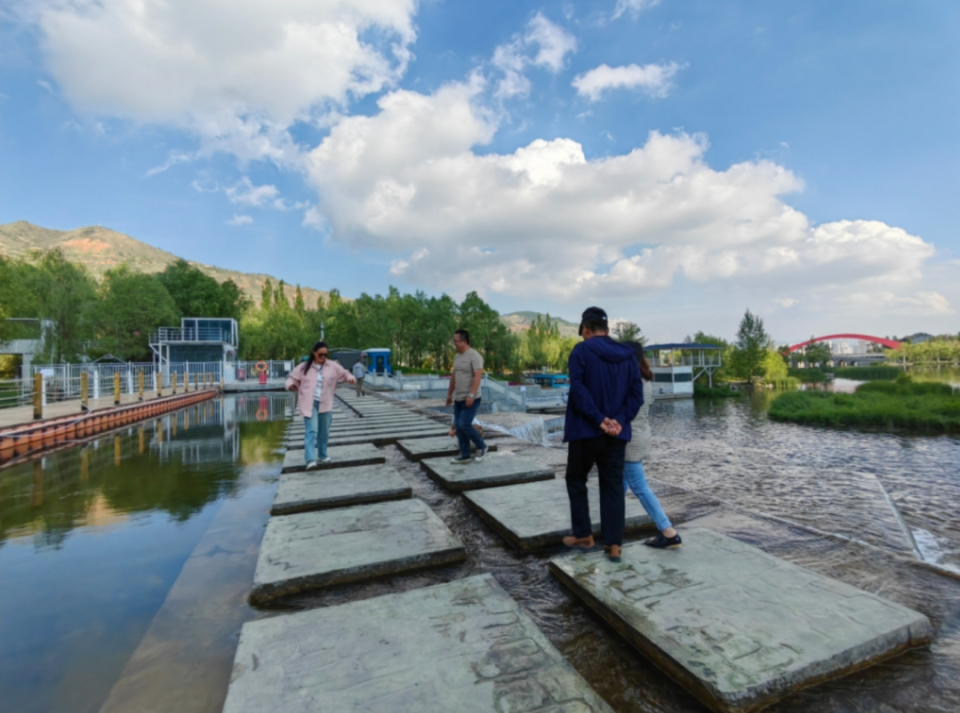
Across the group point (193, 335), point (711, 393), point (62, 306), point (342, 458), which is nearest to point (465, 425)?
point (342, 458)

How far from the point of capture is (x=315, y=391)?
5.72 m

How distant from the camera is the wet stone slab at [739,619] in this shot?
1739 mm

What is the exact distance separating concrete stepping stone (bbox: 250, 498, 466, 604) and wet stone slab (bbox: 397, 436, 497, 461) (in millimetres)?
2588

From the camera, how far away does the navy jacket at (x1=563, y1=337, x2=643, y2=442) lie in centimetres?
288

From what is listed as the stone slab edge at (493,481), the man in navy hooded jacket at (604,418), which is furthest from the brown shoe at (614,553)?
the stone slab edge at (493,481)

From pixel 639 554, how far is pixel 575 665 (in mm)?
1048

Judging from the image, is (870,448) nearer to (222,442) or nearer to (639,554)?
(639,554)

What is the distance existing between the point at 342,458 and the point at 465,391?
79.1 inches

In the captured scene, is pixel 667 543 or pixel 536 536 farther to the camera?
pixel 536 536

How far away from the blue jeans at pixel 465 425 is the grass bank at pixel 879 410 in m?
20.9

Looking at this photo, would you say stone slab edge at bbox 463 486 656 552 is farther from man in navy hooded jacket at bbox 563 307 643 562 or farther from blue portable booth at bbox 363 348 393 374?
blue portable booth at bbox 363 348 393 374

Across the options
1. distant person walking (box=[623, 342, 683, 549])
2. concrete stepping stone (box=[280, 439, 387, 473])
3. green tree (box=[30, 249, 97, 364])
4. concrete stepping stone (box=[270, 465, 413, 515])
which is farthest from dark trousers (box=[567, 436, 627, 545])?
green tree (box=[30, 249, 97, 364])

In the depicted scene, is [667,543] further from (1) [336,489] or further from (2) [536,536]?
(1) [336,489]

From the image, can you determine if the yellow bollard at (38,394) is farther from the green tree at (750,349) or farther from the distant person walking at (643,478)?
the green tree at (750,349)
